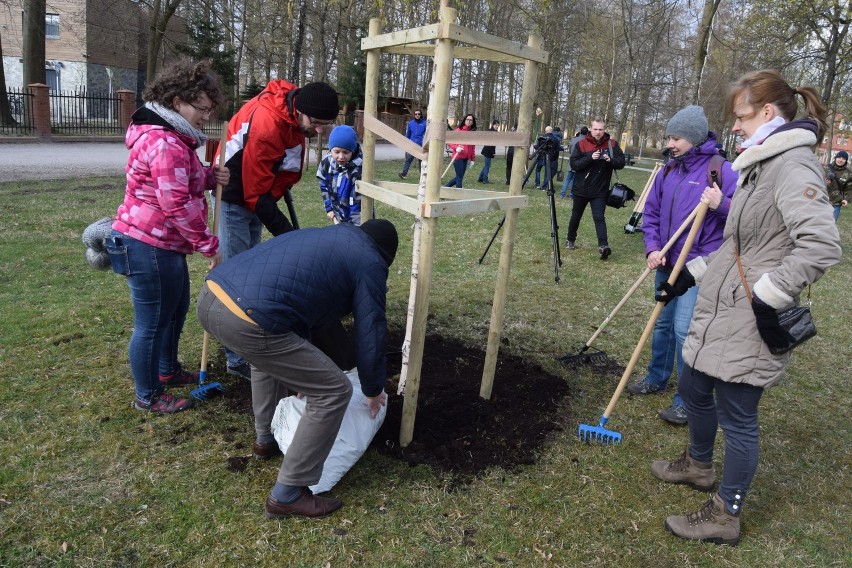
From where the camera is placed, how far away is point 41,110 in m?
18.4

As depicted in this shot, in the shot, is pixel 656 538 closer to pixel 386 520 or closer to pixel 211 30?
pixel 386 520

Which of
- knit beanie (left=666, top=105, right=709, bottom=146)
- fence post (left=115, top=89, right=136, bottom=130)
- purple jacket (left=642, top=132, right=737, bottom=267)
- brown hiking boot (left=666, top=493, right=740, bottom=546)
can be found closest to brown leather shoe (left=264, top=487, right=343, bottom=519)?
brown hiking boot (left=666, top=493, right=740, bottom=546)

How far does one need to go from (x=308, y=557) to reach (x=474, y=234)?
7.78 m

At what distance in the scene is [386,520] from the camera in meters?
2.89

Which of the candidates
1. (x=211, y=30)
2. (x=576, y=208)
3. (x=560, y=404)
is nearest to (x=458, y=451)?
(x=560, y=404)

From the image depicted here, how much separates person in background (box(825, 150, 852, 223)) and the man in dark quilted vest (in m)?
12.2

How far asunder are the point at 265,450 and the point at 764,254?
264 cm

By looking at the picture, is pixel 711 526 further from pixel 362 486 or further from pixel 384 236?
pixel 384 236

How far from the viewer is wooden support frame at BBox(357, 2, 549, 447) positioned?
2918 mm

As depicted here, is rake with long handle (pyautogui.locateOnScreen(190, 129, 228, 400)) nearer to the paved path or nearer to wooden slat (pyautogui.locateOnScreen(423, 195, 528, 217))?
wooden slat (pyautogui.locateOnScreen(423, 195, 528, 217))

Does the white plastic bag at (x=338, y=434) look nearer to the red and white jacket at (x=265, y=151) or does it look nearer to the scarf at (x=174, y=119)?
the red and white jacket at (x=265, y=151)

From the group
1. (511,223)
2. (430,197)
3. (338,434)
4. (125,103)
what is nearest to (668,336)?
(511,223)

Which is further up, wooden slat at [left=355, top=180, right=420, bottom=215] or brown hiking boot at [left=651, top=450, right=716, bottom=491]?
wooden slat at [left=355, top=180, right=420, bottom=215]

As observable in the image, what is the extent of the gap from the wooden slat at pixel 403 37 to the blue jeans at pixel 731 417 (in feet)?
6.79
